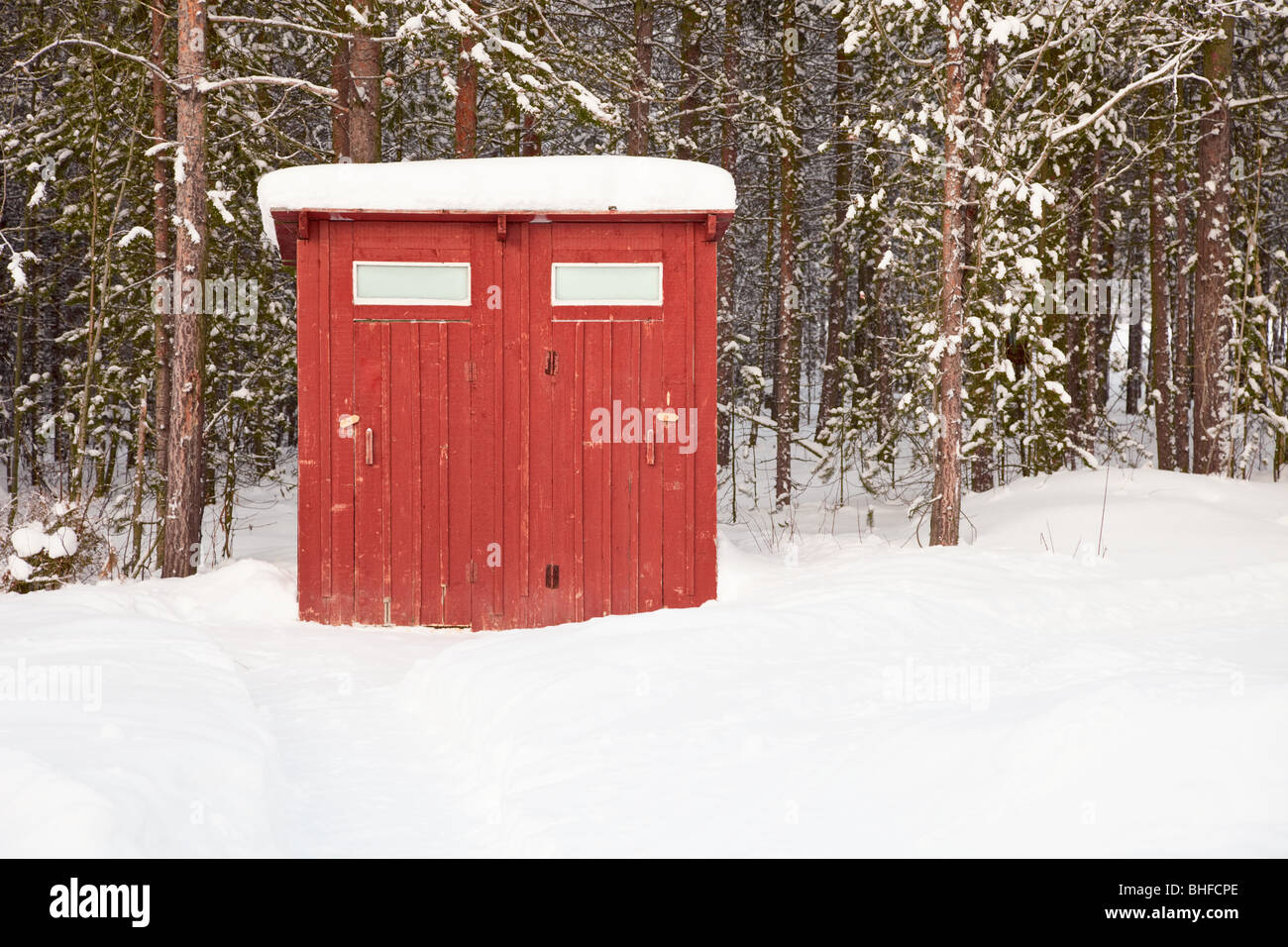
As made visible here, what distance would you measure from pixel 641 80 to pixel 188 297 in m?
5.65

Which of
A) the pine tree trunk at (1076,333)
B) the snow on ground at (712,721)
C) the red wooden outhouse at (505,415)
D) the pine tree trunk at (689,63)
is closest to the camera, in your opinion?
the snow on ground at (712,721)

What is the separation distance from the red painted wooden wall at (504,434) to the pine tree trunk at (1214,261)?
617cm

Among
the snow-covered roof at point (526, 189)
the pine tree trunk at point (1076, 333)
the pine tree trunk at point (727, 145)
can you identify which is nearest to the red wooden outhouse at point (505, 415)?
the snow-covered roof at point (526, 189)

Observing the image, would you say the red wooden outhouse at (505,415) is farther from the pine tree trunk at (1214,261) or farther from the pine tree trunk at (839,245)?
the pine tree trunk at (839,245)

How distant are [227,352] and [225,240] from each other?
1775mm

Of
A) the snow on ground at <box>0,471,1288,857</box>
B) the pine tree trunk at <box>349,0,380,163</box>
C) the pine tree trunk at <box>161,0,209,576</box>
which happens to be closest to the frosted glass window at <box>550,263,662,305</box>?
the snow on ground at <box>0,471,1288,857</box>

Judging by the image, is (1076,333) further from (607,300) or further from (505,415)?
(505,415)

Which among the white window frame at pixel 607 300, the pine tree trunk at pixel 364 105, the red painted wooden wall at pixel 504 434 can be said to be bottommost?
the red painted wooden wall at pixel 504 434

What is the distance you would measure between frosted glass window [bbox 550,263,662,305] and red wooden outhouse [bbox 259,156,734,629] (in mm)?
13

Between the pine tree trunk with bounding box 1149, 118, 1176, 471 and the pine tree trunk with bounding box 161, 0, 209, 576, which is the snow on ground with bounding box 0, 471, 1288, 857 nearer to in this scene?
the pine tree trunk with bounding box 161, 0, 209, 576

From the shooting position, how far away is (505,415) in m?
7.13

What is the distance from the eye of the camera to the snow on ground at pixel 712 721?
9.73 ft

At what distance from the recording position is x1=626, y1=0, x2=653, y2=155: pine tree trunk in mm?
11617
